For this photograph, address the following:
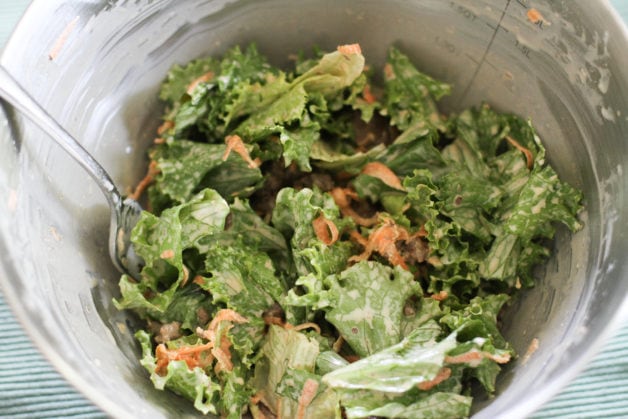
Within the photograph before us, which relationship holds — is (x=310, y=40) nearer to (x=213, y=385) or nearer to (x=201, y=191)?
(x=201, y=191)

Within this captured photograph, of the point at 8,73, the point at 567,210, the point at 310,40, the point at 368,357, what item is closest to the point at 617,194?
the point at 567,210

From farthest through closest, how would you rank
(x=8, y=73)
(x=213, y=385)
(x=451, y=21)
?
(x=451, y=21) → (x=213, y=385) → (x=8, y=73)

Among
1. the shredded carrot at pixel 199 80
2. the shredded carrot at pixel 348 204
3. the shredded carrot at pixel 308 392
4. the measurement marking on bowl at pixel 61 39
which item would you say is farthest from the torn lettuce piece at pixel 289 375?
the measurement marking on bowl at pixel 61 39

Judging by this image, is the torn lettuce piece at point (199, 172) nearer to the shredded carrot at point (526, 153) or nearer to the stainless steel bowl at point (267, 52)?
the stainless steel bowl at point (267, 52)

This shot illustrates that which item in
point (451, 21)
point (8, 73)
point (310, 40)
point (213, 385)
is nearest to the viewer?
point (8, 73)

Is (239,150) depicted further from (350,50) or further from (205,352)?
(205,352)


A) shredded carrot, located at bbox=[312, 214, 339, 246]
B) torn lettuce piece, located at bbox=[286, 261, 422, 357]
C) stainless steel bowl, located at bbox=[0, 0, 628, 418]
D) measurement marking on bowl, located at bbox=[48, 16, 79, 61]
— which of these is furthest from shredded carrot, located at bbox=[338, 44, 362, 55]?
measurement marking on bowl, located at bbox=[48, 16, 79, 61]
